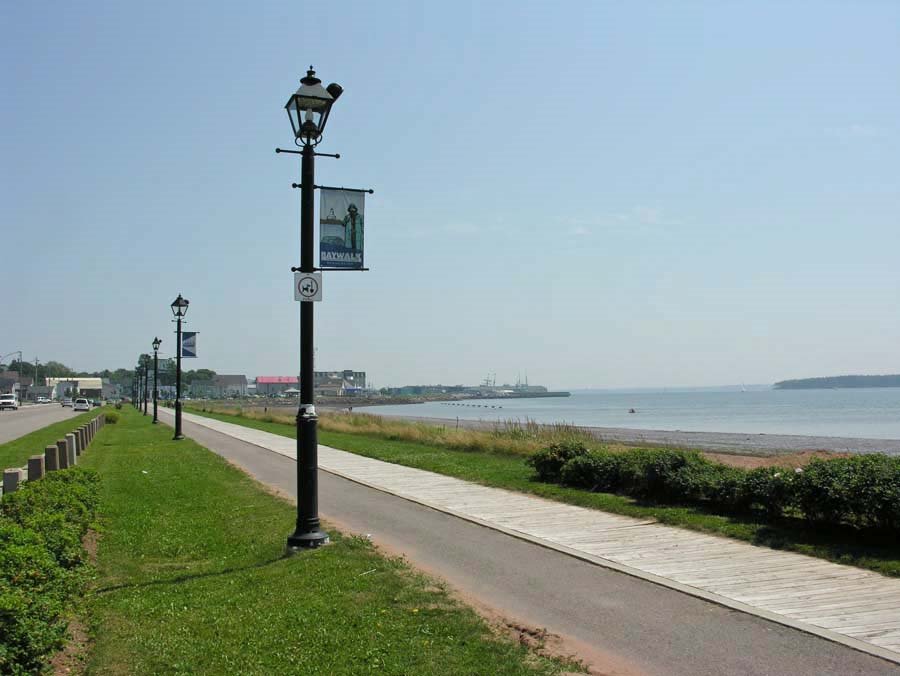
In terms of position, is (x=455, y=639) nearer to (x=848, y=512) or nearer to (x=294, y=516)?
(x=848, y=512)

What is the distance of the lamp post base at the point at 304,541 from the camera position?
894cm

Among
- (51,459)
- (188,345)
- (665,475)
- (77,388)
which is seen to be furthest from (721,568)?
(77,388)

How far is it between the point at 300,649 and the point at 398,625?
83 centimetres

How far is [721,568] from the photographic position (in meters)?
7.84

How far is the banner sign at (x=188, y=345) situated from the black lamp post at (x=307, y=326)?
25.5 metres

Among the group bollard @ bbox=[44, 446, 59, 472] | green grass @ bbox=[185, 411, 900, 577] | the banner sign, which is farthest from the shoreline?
bollard @ bbox=[44, 446, 59, 472]

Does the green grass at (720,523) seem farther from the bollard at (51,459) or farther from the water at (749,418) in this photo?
the water at (749,418)

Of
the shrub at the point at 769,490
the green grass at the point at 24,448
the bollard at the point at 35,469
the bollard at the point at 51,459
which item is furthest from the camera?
the green grass at the point at 24,448

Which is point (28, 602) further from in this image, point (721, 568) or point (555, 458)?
point (555, 458)

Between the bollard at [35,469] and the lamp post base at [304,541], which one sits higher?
the bollard at [35,469]

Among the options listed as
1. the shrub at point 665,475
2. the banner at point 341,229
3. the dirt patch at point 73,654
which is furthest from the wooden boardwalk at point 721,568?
the dirt patch at point 73,654

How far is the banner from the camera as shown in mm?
9727

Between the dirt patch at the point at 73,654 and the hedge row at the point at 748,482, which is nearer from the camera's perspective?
the dirt patch at the point at 73,654

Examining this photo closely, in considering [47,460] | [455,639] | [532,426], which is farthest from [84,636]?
[532,426]
